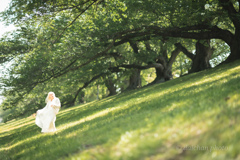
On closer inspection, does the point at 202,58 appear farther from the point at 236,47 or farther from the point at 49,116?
the point at 49,116

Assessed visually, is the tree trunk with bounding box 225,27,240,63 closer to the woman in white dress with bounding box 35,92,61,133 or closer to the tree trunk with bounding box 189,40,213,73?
the tree trunk with bounding box 189,40,213,73

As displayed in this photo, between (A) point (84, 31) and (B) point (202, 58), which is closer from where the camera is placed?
(A) point (84, 31)

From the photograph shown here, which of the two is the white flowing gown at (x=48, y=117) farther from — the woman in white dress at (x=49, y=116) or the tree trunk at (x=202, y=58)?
the tree trunk at (x=202, y=58)

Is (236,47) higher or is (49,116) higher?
(236,47)

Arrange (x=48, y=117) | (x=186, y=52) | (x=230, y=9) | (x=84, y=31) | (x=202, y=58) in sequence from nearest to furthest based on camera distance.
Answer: (x=48, y=117), (x=230, y=9), (x=84, y=31), (x=202, y=58), (x=186, y=52)

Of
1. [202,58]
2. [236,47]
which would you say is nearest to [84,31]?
[236,47]

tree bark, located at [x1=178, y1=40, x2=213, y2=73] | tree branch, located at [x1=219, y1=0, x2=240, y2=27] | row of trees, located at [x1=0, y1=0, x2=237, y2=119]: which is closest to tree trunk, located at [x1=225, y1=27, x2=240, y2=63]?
row of trees, located at [x1=0, y1=0, x2=237, y2=119]

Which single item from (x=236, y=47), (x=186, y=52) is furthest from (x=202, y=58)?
(x=236, y=47)

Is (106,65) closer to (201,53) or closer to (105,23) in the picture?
(105,23)

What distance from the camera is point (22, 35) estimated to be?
20.9 meters

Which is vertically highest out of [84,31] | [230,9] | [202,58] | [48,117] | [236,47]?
[84,31]

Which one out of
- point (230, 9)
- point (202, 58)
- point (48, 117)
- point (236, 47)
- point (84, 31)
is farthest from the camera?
point (202, 58)

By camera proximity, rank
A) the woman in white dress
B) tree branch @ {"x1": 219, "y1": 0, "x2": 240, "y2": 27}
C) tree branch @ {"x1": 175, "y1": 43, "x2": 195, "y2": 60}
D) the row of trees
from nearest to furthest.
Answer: the woman in white dress
the row of trees
tree branch @ {"x1": 219, "y1": 0, "x2": 240, "y2": 27}
tree branch @ {"x1": 175, "y1": 43, "x2": 195, "y2": 60}

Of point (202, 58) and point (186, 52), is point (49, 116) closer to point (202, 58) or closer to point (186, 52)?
point (202, 58)
